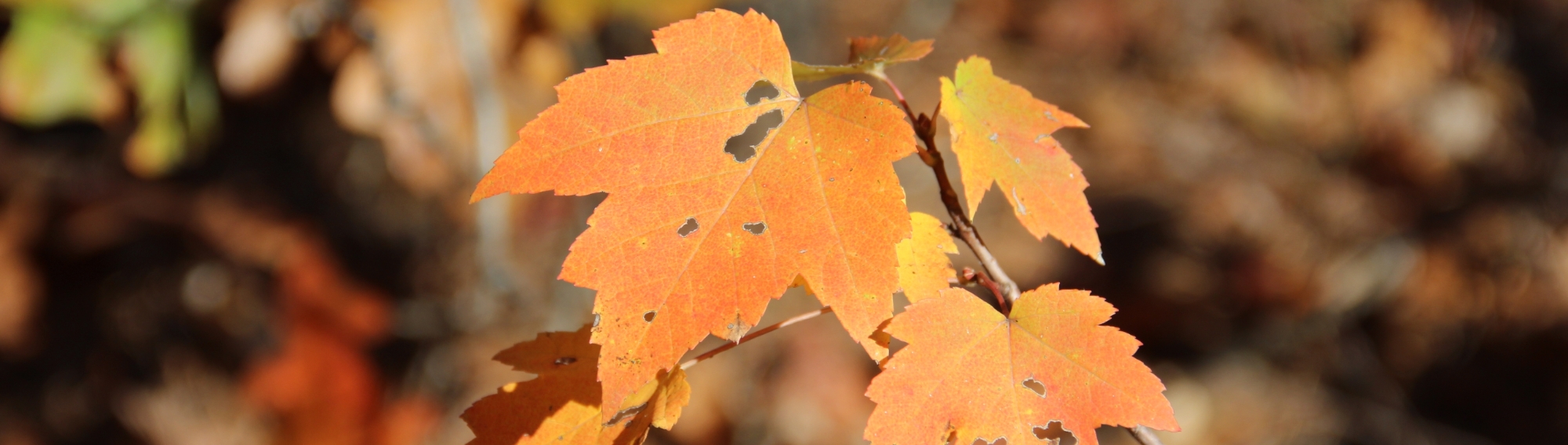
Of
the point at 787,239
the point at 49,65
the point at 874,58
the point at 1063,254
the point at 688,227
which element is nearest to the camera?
the point at 787,239

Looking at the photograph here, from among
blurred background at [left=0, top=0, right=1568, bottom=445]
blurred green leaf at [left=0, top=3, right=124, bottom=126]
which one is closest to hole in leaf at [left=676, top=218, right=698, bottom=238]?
blurred background at [left=0, top=0, right=1568, bottom=445]

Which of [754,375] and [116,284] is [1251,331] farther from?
[116,284]

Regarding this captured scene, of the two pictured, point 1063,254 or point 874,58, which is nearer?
point 874,58

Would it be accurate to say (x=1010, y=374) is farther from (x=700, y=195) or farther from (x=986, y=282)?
(x=700, y=195)

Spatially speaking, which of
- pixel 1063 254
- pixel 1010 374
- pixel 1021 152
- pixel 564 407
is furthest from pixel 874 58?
pixel 1063 254

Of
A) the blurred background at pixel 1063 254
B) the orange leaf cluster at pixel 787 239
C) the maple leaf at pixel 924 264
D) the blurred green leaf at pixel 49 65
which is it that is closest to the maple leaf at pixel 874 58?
the orange leaf cluster at pixel 787 239

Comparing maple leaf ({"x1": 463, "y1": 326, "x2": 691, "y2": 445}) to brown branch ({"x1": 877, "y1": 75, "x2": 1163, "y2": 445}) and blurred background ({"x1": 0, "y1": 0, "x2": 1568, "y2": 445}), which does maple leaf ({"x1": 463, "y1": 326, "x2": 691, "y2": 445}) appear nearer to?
brown branch ({"x1": 877, "y1": 75, "x2": 1163, "y2": 445})
